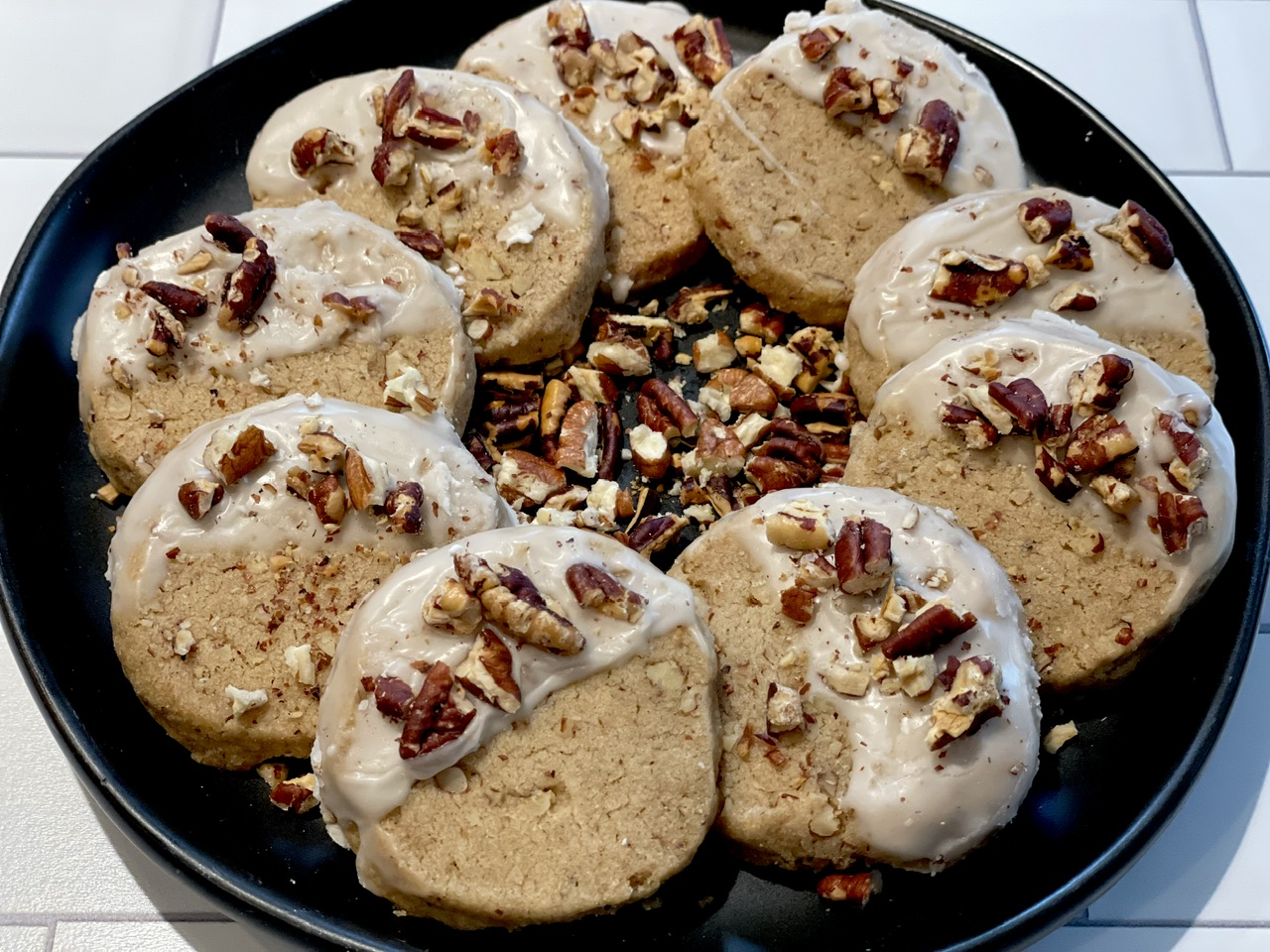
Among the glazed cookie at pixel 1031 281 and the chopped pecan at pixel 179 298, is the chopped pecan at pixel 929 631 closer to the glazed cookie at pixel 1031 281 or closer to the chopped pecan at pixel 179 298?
the glazed cookie at pixel 1031 281

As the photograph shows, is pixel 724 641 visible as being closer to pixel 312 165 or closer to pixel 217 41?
pixel 312 165

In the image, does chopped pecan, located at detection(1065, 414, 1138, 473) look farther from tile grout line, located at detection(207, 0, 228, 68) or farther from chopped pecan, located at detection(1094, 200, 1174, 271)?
tile grout line, located at detection(207, 0, 228, 68)

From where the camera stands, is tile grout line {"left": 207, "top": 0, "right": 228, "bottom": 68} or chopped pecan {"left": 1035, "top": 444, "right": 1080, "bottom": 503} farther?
tile grout line {"left": 207, "top": 0, "right": 228, "bottom": 68}

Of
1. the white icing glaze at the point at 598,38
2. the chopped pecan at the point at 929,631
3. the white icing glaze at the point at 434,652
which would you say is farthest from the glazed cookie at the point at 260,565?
the white icing glaze at the point at 598,38

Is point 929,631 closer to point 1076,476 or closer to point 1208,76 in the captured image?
point 1076,476

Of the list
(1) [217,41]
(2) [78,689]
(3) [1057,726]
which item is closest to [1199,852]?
(3) [1057,726]

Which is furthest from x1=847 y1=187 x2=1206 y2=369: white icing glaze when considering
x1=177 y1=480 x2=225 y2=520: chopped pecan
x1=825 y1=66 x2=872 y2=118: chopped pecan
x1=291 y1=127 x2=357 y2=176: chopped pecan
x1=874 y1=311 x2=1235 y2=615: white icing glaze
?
x1=177 y1=480 x2=225 y2=520: chopped pecan
